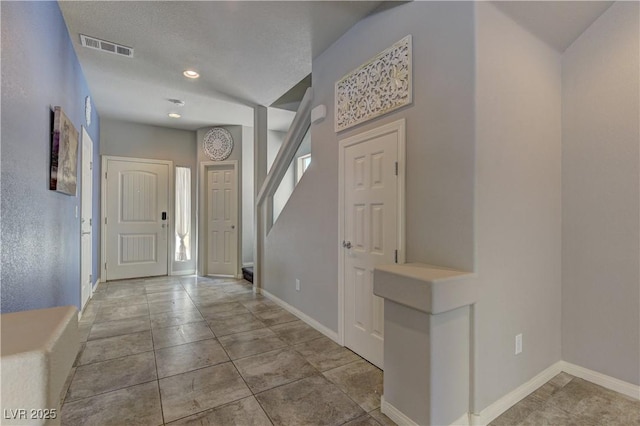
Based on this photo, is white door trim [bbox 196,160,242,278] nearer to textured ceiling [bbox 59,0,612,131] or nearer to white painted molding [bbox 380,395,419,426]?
textured ceiling [bbox 59,0,612,131]

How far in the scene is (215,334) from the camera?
2.86 metres

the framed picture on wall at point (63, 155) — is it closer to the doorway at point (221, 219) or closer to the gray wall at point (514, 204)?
the doorway at point (221, 219)

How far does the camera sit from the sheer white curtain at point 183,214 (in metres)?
5.62

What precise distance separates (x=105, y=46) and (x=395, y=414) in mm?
3845

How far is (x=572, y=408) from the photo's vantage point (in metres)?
1.80

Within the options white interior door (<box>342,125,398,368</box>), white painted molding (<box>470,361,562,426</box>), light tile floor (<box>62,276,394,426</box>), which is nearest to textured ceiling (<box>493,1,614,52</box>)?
white interior door (<box>342,125,398,368</box>)

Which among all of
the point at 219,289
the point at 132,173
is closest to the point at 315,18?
the point at 219,289

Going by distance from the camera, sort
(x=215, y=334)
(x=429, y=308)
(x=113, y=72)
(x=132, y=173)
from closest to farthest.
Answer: (x=429, y=308) → (x=215, y=334) → (x=113, y=72) → (x=132, y=173)

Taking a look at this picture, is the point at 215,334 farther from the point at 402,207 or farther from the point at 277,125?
the point at 277,125

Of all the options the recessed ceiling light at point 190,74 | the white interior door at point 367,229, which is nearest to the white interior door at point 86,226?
the recessed ceiling light at point 190,74

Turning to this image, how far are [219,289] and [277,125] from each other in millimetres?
3002

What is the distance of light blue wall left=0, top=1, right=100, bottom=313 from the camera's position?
4.89 ft

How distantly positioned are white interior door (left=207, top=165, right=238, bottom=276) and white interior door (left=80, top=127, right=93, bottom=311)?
183 cm

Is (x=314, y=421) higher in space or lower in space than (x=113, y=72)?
lower
